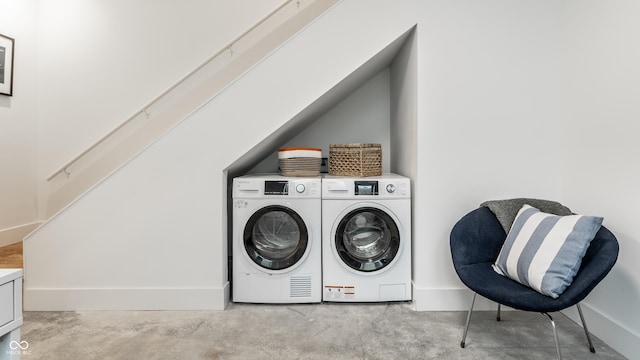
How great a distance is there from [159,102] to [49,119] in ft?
3.45

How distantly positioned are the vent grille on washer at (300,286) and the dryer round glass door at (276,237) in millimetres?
114

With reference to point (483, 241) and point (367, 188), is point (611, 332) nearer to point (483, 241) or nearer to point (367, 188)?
point (483, 241)

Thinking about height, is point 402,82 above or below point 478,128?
above

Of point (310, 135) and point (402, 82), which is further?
point (310, 135)

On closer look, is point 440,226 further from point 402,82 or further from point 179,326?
point 179,326

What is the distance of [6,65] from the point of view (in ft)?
10.0

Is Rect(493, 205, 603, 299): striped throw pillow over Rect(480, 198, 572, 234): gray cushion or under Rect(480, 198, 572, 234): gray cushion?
under

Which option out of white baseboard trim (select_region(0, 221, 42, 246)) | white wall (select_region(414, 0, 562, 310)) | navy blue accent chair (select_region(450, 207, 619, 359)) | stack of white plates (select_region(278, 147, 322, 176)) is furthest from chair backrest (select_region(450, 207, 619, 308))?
white baseboard trim (select_region(0, 221, 42, 246))

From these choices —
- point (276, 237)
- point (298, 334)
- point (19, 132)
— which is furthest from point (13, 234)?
point (298, 334)

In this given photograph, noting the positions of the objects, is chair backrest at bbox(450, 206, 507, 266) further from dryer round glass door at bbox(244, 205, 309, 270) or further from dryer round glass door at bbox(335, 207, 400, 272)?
dryer round glass door at bbox(244, 205, 309, 270)

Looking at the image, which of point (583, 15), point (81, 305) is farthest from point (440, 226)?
point (81, 305)

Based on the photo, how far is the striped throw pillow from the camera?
5.31 ft

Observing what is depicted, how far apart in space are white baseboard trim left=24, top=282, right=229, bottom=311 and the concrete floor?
50 millimetres

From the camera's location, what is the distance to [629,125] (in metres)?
1.82
